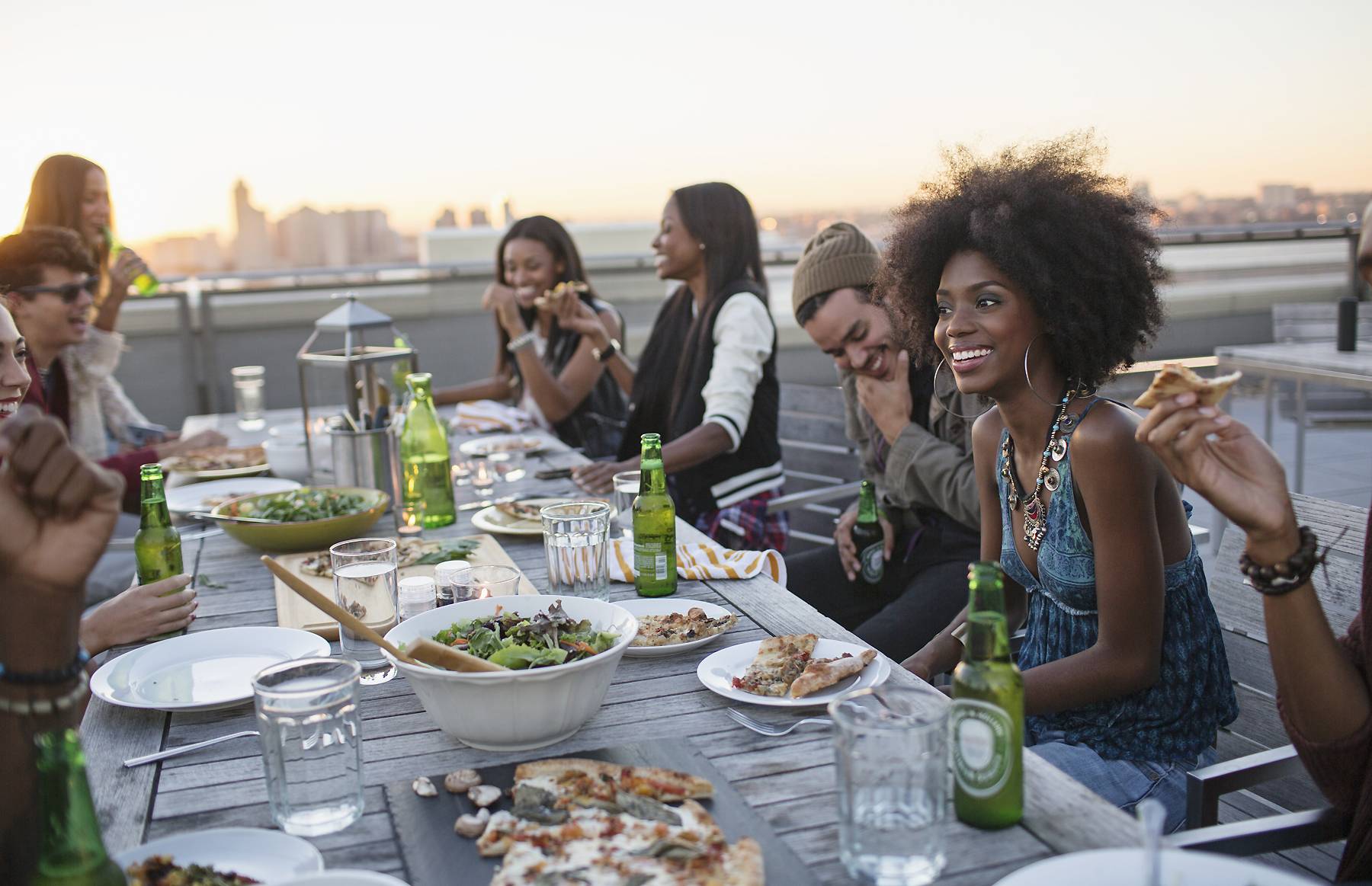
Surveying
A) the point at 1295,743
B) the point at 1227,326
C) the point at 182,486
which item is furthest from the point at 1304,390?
the point at 182,486

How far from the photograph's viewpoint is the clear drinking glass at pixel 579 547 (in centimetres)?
185

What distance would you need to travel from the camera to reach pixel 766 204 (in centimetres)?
1009

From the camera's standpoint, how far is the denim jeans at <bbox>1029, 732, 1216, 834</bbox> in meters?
1.50

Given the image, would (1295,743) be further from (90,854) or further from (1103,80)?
(1103,80)

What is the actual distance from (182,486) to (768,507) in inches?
68.4

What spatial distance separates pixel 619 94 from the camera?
10.2 metres

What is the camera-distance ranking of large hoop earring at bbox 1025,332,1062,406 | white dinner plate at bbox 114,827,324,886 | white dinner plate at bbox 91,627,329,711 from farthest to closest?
large hoop earring at bbox 1025,332,1062,406, white dinner plate at bbox 91,627,329,711, white dinner plate at bbox 114,827,324,886

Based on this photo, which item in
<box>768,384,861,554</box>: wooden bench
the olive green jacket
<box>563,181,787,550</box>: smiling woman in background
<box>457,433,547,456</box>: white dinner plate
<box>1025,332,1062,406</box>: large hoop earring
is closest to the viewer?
<box>1025,332,1062,406</box>: large hoop earring

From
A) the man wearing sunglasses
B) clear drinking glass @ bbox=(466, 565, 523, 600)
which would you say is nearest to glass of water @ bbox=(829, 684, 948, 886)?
clear drinking glass @ bbox=(466, 565, 523, 600)

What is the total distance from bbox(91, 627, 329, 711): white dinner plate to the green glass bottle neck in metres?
0.63

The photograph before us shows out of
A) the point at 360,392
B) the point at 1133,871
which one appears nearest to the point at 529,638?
the point at 1133,871

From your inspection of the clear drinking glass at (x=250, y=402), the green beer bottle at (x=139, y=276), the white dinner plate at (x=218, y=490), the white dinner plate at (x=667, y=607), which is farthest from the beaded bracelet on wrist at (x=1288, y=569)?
the green beer bottle at (x=139, y=276)

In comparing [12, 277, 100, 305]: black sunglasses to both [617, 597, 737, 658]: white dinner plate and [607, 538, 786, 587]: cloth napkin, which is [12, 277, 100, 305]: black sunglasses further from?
[617, 597, 737, 658]: white dinner plate

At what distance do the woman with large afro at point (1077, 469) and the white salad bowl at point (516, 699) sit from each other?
692 millimetres
